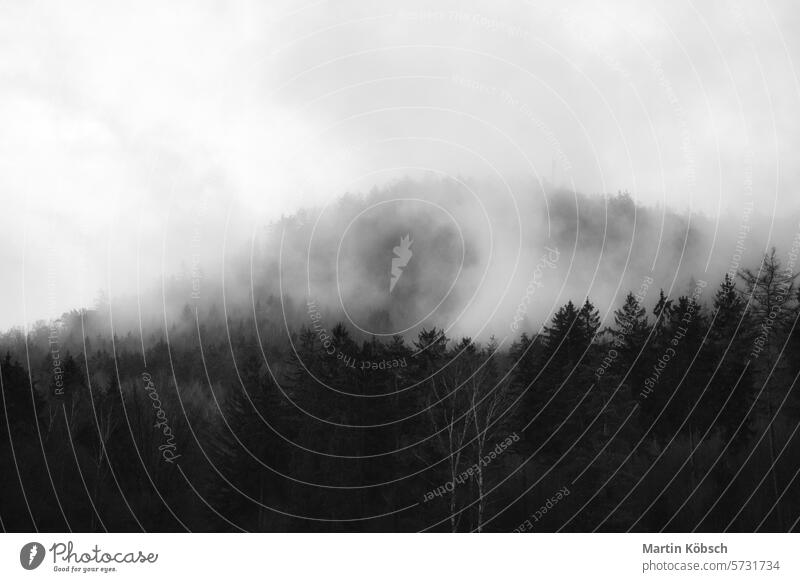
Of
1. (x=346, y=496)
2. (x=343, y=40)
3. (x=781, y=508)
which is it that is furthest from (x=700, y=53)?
(x=346, y=496)

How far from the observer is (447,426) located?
79.7 feet

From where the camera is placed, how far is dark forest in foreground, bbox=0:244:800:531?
960 inches

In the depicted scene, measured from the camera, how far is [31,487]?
25.9 m

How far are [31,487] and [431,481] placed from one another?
14880 millimetres

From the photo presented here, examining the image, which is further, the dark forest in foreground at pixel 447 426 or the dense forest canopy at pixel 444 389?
the dark forest in foreground at pixel 447 426

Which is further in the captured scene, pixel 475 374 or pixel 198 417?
pixel 198 417

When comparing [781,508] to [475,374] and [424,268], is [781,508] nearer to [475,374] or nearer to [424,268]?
[475,374]

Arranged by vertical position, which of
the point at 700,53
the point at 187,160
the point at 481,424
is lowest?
the point at 481,424

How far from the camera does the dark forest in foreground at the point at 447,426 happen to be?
24375 millimetres

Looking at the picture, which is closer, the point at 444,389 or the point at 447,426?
the point at 447,426

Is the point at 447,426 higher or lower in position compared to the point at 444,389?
lower

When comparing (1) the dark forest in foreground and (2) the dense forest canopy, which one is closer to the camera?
(2) the dense forest canopy
